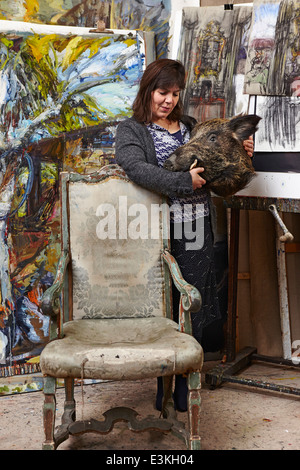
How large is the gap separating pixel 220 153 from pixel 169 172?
244 millimetres

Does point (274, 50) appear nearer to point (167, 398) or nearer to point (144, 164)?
point (144, 164)

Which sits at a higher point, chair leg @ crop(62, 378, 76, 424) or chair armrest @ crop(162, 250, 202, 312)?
chair armrest @ crop(162, 250, 202, 312)

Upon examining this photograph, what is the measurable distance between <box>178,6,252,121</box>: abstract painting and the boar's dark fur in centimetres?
52

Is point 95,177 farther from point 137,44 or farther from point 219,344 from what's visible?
point 219,344

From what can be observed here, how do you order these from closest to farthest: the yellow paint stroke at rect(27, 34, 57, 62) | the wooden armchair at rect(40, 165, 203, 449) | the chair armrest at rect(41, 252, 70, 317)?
1. the chair armrest at rect(41, 252, 70, 317)
2. the wooden armchair at rect(40, 165, 203, 449)
3. the yellow paint stroke at rect(27, 34, 57, 62)

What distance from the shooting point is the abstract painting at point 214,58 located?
2.94 metres

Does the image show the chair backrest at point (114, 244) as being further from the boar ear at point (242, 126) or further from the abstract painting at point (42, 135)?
the abstract painting at point (42, 135)

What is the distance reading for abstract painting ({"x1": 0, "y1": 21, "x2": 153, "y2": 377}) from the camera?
289cm

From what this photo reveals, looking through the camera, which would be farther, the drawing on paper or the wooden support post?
the wooden support post

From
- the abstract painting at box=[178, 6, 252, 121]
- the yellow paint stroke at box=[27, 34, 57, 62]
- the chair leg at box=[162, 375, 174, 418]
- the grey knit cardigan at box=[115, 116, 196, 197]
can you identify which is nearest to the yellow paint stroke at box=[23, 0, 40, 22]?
the yellow paint stroke at box=[27, 34, 57, 62]

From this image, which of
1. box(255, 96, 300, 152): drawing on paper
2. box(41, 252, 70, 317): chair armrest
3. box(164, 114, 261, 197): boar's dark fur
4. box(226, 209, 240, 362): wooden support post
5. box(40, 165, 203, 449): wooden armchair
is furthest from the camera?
box(226, 209, 240, 362): wooden support post

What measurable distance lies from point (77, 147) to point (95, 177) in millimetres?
547

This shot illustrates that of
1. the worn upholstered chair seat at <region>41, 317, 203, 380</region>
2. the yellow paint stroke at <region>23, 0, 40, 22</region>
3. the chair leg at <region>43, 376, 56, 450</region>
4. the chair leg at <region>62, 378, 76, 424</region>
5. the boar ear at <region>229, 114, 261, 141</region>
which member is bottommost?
the chair leg at <region>62, 378, 76, 424</region>

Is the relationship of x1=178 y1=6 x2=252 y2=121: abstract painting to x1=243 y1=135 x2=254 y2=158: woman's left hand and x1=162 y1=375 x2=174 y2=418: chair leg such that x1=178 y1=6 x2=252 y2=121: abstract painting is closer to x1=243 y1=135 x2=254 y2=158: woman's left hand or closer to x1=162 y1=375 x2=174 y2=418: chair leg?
x1=243 y1=135 x2=254 y2=158: woman's left hand
